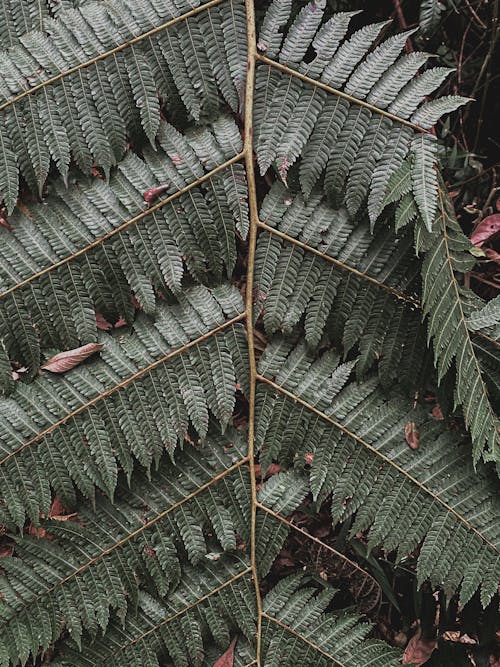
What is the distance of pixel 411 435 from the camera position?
1.90 metres

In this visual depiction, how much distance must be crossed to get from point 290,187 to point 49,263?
69cm

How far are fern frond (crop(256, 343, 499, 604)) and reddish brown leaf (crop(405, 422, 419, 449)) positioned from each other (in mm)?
13

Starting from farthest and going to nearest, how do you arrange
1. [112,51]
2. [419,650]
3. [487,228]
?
[487,228]
[419,650]
[112,51]

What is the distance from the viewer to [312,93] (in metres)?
1.81

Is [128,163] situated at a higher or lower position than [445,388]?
higher

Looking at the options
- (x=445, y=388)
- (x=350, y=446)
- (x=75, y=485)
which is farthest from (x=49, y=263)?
(x=445, y=388)

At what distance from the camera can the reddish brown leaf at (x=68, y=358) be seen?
183 centimetres

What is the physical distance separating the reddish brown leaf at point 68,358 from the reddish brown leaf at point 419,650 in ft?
5.64

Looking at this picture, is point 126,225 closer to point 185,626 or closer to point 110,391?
point 110,391

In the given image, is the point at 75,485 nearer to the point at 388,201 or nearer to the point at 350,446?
the point at 350,446

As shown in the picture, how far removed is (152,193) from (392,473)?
3.32 ft

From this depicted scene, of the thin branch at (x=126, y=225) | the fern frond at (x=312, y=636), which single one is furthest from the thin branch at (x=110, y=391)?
the fern frond at (x=312, y=636)

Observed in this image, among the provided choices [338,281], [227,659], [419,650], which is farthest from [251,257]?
[419,650]

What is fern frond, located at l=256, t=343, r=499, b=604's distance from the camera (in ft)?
6.12
